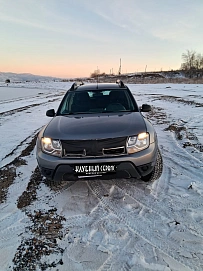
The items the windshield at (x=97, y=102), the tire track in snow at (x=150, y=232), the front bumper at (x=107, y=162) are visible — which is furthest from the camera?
the windshield at (x=97, y=102)

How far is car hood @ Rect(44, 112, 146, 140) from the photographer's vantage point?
304 cm

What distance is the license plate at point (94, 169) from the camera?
293cm

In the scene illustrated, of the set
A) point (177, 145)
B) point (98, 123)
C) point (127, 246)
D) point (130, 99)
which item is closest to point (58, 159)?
point (98, 123)

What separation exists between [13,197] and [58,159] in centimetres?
99

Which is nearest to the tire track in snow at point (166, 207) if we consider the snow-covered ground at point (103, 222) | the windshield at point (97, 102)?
the snow-covered ground at point (103, 222)

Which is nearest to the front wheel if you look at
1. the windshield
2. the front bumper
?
the front bumper

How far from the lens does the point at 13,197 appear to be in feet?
10.9

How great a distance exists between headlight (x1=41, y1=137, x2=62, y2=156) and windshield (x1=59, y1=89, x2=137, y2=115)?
1.18 meters

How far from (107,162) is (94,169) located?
20 centimetres

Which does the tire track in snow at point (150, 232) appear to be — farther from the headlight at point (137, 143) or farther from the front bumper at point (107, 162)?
the headlight at point (137, 143)

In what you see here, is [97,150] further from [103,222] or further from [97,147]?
[103,222]

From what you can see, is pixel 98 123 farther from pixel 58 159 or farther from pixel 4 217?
pixel 4 217

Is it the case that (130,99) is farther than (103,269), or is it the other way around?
(130,99)

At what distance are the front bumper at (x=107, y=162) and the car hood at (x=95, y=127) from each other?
30cm
